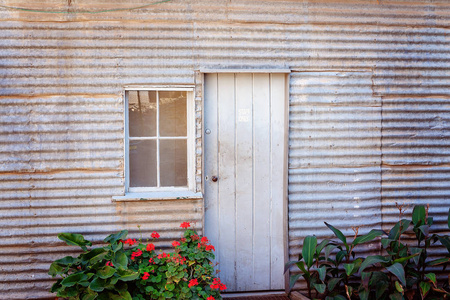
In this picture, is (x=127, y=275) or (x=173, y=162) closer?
(x=127, y=275)

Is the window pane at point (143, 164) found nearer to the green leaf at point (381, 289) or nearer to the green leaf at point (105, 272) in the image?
the green leaf at point (105, 272)

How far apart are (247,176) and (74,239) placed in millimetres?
1874

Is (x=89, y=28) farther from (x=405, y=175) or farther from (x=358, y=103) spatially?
(x=405, y=175)

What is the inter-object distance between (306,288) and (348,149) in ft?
5.20

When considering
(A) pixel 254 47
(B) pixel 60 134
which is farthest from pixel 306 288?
(B) pixel 60 134

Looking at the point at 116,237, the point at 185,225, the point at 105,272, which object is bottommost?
the point at 105,272

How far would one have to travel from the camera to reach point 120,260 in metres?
3.88

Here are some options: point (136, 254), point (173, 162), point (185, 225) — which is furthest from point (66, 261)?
point (173, 162)

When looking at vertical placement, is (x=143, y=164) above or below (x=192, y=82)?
below

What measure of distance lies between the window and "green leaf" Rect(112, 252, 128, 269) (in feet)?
2.56

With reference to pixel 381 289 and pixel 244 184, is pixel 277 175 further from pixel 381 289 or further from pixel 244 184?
pixel 381 289

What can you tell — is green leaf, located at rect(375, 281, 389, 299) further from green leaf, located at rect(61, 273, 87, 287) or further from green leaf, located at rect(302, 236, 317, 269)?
green leaf, located at rect(61, 273, 87, 287)

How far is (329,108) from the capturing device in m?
4.62

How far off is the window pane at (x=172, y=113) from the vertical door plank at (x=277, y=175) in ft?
3.20
